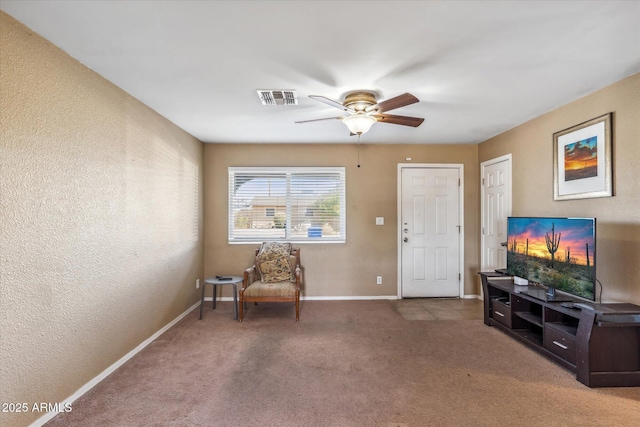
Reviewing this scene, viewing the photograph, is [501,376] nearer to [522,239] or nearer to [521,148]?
[522,239]

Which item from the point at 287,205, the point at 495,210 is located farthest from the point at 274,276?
the point at 495,210

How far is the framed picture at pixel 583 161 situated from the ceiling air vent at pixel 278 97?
8.64ft

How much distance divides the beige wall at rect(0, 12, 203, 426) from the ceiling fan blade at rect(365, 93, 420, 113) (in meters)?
2.13

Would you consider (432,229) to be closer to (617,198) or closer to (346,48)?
(617,198)

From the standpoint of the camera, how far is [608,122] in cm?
248

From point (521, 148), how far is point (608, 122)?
1078mm

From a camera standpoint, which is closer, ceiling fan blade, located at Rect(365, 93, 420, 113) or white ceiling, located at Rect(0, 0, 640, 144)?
white ceiling, located at Rect(0, 0, 640, 144)

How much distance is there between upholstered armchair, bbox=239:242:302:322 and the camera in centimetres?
357

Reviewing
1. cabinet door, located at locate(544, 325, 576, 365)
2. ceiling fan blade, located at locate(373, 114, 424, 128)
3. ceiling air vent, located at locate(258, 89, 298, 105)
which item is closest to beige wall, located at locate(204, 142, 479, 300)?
ceiling air vent, located at locate(258, 89, 298, 105)

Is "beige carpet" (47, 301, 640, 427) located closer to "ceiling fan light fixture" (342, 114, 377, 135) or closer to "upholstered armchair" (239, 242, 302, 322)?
"upholstered armchair" (239, 242, 302, 322)

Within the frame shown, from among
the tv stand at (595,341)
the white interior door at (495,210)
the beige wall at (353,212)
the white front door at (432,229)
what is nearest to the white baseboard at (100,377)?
the beige wall at (353,212)

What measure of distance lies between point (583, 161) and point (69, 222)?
4178 millimetres

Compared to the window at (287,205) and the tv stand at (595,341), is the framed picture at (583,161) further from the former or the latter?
the window at (287,205)

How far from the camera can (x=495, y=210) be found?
4.11 meters
